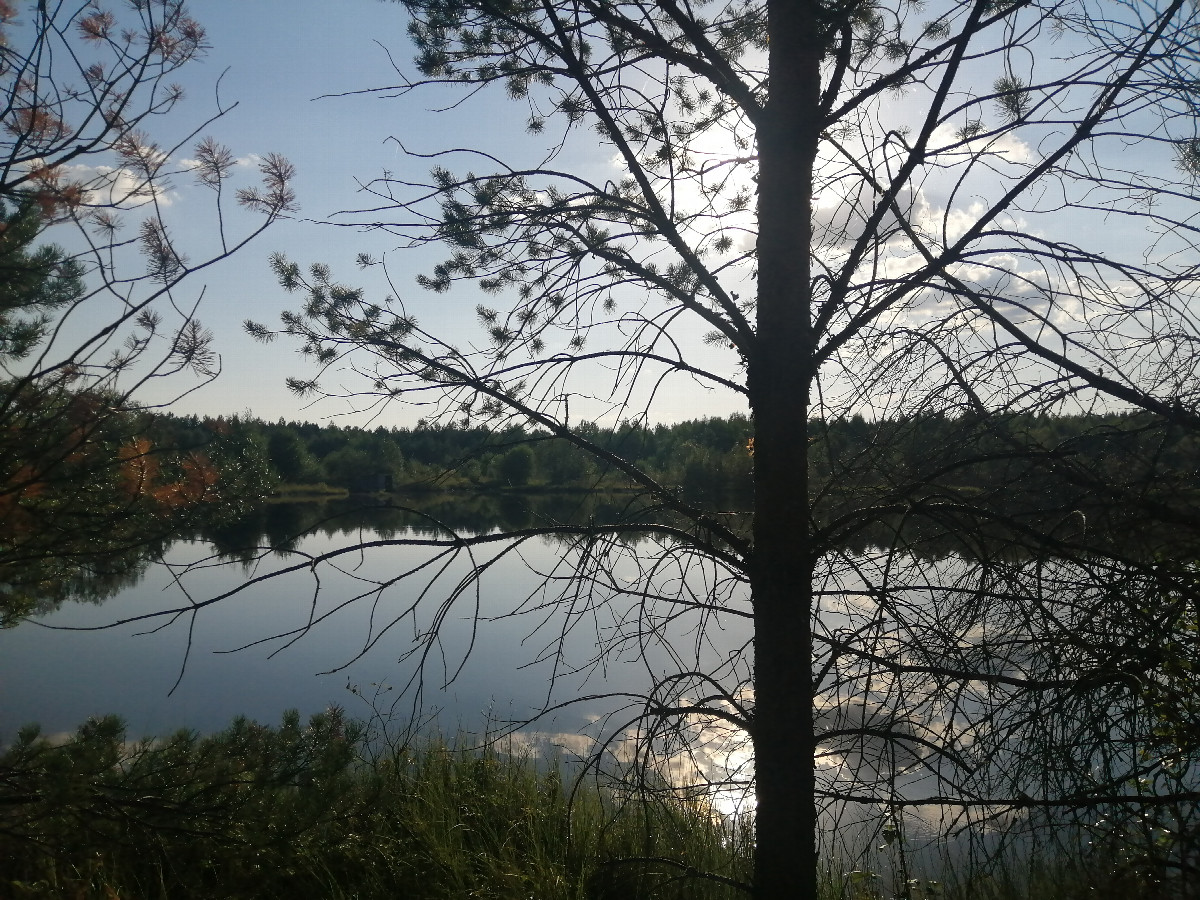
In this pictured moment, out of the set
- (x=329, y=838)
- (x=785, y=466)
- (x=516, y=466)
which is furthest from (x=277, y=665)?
(x=785, y=466)

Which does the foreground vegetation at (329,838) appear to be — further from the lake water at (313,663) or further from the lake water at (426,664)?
the lake water at (313,663)

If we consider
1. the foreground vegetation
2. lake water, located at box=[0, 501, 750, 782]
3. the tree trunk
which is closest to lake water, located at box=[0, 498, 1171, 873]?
lake water, located at box=[0, 501, 750, 782]

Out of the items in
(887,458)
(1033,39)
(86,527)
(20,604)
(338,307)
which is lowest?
(20,604)

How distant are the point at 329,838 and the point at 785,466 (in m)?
3.69

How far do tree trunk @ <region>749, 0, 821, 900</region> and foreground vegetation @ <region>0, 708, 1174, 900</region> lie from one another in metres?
1.21

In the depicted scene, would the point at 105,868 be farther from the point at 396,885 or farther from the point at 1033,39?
the point at 1033,39

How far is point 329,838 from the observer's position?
4.92 metres

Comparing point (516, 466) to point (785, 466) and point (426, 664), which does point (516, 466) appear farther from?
point (426, 664)

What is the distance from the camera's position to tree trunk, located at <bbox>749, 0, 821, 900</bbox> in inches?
104

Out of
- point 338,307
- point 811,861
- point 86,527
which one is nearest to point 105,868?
point 86,527

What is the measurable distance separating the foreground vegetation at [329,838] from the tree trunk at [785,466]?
121 cm

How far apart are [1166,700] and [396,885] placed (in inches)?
149

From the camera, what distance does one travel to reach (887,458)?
10.6 ft

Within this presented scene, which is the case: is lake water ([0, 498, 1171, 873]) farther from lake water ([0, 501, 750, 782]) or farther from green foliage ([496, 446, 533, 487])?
green foliage ([496, 446, 533, 487])
